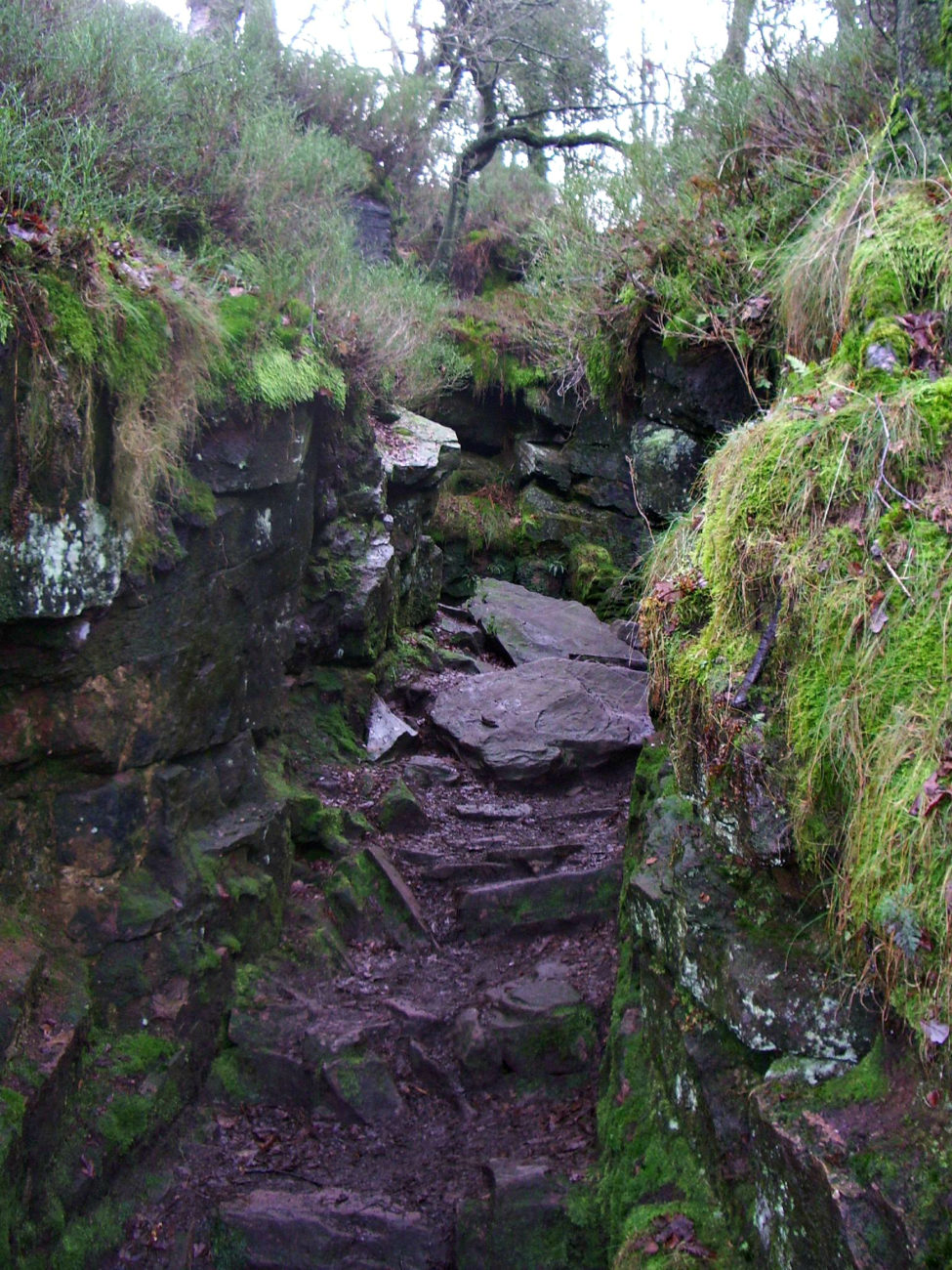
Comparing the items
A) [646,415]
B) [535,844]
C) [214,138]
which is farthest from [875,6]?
[535,844]

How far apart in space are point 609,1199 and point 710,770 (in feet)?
6.80

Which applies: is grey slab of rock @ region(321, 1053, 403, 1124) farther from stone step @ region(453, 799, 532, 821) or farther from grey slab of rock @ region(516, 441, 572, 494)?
grey slab of rock @ region(516, 441, 572, 494)

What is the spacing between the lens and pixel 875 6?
657cm

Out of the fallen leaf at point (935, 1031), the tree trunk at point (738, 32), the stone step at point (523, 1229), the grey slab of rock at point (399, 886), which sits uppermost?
the tree trunk at point (738, 32)

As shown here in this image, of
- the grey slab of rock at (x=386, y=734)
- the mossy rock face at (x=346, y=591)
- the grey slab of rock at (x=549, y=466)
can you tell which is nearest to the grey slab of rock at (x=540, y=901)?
the grey slab of rock at (x=386, y=734)

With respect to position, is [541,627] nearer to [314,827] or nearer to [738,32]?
[314,827]

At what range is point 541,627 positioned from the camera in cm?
1046

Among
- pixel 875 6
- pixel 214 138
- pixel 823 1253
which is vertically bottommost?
pixel 823 1253

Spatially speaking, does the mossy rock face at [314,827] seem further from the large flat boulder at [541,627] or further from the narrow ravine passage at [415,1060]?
the large flat boulder at [541,627]

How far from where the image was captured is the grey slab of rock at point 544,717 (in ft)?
25.9

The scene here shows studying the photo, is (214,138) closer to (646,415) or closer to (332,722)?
(646,415)

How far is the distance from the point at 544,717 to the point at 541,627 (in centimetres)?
231

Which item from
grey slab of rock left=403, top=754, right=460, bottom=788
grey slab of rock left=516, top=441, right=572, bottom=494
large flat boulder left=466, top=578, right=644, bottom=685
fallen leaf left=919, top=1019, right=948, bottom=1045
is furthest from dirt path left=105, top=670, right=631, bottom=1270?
grey slab of rock left=516, top=441, right=572, bottom=494

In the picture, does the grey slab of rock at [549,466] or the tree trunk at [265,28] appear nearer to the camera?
the tree trunk at [265,28]
